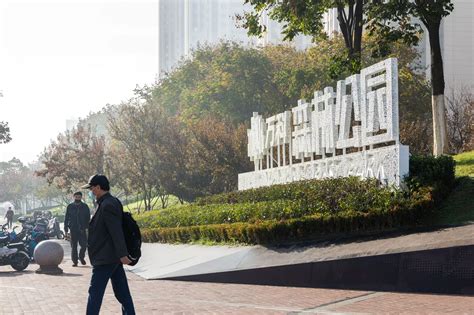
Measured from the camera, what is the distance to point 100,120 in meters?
139

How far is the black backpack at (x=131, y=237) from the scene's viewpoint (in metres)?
8.38

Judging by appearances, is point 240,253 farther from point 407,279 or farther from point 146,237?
point 146,237

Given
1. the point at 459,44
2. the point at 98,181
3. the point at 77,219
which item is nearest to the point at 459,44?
the point at 459,44

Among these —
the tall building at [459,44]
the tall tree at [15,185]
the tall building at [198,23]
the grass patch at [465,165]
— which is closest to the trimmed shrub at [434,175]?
the grass patch at [465,165]

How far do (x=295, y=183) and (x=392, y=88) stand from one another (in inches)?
219

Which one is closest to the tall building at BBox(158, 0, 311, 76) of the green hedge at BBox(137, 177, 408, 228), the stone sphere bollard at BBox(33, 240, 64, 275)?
the green hedge at BBox(137, 177, 408, 228)

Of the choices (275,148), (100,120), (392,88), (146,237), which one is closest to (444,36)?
(275,148)

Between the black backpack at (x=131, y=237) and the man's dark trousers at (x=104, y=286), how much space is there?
176 mm

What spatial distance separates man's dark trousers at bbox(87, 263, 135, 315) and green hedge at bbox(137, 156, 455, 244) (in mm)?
7706

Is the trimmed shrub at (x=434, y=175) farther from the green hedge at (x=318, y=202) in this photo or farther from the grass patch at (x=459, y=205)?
the green hedge at (x=318, y=202)

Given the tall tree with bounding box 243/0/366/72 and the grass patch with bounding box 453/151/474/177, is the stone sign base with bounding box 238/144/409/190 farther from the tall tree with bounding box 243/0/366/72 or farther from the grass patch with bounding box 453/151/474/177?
the tall tree with bounding box 243/0/366/72

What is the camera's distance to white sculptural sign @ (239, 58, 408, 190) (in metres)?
16.6

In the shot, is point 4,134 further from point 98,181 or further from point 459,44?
point 459,44

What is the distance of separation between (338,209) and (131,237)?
858 centimetres
